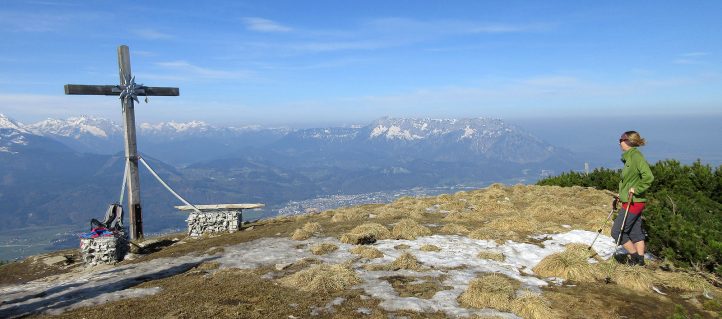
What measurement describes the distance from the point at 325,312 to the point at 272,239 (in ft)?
28.1

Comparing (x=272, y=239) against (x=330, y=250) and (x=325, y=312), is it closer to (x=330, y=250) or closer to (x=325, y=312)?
(x=330, y=250)

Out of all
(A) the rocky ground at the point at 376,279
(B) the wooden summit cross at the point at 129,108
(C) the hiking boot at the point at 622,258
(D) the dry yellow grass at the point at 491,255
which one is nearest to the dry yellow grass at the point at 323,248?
(A) the rocky ground at the point at 376,279

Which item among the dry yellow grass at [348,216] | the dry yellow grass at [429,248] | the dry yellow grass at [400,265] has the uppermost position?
the dry yellow grass at [400,265]

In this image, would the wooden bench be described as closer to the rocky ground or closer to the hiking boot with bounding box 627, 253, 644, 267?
the rocky ground

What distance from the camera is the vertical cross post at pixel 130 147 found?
2038 cm

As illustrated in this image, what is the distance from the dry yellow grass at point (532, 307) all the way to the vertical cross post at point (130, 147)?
18651 mm

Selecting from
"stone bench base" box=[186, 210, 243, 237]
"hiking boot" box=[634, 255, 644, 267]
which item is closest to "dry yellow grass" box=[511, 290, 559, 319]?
"hiking boot" box=[634, 255, 644, 267]

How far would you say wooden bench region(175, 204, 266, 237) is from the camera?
20.8m

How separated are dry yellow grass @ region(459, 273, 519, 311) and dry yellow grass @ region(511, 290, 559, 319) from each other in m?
0.21

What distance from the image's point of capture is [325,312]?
9180 millimetres

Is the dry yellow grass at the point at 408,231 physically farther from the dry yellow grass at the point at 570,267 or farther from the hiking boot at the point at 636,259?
the hiking boot at the point at 636,259

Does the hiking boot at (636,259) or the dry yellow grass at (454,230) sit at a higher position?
the hiking boot at (636,259)

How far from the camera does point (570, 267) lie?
37.5 feet

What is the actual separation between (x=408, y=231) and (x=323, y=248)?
378 centimetres
